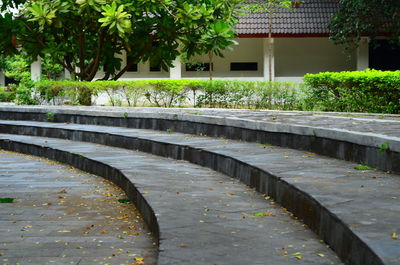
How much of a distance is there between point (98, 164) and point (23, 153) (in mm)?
3808

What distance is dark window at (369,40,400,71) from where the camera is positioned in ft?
84.5

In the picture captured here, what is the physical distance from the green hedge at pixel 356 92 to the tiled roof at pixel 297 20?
956 centimetres

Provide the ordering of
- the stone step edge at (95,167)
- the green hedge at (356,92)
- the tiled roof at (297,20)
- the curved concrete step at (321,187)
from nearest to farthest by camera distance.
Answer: the curved concrete step at (321,187), the stone step edge at (95,167), the green hedge at (356,92), the tiled roof at (297,20)

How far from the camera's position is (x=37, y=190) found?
824 centimetres

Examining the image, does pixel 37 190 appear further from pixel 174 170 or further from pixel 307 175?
pixel 307 175

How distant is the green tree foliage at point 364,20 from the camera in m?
22.3

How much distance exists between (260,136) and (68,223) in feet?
15.0

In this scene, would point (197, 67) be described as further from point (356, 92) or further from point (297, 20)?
point (356, 92)

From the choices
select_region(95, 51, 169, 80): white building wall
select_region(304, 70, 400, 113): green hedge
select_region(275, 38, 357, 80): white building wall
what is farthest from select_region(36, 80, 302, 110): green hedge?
select_region(275, 38, 357, 80): white building wall

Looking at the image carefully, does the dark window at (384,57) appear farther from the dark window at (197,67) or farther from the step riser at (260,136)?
the step riser at (260,136)

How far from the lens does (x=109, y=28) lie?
16.4m

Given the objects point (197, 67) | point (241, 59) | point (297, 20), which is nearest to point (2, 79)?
point (197, 67)

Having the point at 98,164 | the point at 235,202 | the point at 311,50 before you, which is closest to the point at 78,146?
the point at 98,164

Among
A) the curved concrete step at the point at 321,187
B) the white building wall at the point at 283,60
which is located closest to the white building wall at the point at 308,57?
the white building wall at the point at 283,60
